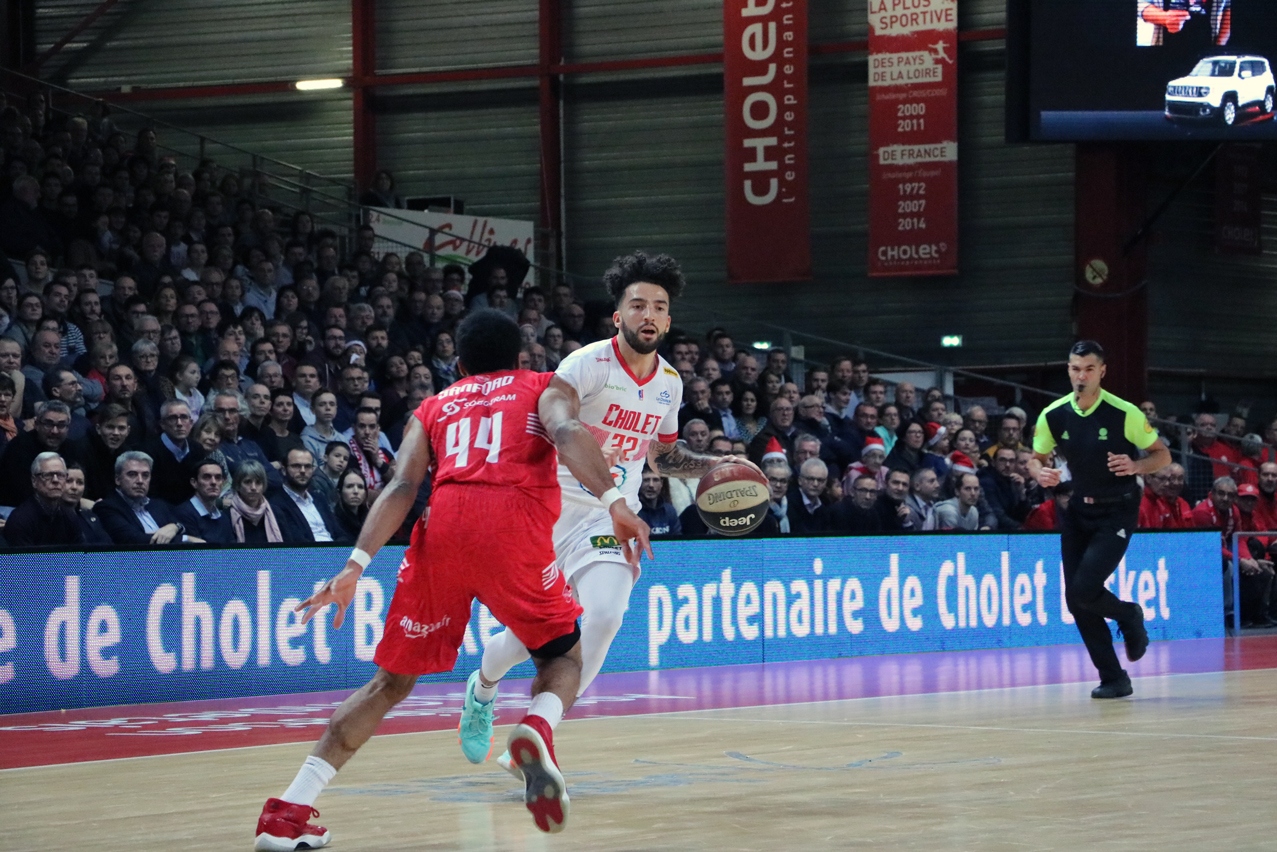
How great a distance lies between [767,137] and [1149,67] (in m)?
5.57

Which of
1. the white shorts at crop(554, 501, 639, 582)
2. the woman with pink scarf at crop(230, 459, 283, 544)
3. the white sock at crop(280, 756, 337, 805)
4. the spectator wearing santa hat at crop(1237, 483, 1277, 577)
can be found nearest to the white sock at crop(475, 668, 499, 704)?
the white shorts at crop(554, 501, 639, 582)

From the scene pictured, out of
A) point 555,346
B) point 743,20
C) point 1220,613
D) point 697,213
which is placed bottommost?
point 1220,613

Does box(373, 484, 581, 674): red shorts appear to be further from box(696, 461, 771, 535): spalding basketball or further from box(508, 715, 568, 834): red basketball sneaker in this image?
box(696, 461, 771, 535): spalding basketball

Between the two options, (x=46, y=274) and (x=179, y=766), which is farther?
(x=46, y=274)

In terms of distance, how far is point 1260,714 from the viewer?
10.6 m

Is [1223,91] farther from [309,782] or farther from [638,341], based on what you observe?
[309,782]

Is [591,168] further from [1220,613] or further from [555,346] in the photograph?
[1220,613]

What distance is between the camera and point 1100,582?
472 inches

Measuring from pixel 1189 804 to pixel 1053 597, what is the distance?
1123 centimetres

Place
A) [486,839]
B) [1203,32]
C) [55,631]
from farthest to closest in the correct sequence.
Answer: [1203,32], [55,631], [486,839]

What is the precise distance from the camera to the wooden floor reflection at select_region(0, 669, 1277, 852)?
6.35 meters

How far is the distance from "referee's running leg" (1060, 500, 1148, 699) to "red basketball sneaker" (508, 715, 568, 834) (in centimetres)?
668

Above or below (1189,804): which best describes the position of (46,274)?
above

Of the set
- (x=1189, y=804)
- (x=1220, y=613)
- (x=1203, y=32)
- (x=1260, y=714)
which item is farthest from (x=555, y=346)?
(x=1189, y=804)
